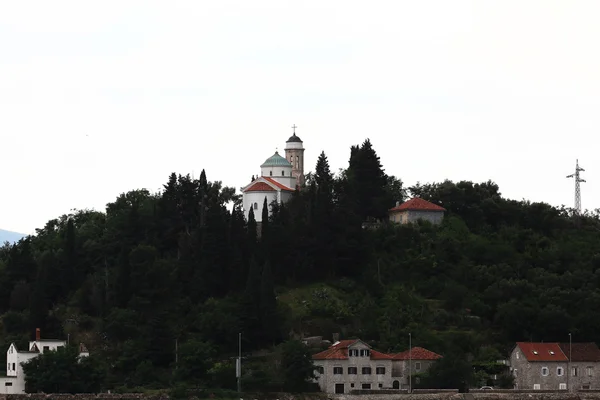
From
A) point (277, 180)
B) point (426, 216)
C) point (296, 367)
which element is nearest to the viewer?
point (296, 367)

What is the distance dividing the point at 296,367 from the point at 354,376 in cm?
472

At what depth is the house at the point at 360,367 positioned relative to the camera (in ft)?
289

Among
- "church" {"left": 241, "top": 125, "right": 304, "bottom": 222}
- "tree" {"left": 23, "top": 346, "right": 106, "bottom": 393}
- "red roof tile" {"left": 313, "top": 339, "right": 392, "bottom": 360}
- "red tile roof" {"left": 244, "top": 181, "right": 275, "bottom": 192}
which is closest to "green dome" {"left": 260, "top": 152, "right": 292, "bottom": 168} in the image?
"church" {"left": 241, "top": 125, "right": 304, "bottom": 222}

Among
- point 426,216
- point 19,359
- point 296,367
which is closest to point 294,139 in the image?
point 426,216

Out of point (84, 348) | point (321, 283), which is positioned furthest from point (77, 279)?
point (321, 283)

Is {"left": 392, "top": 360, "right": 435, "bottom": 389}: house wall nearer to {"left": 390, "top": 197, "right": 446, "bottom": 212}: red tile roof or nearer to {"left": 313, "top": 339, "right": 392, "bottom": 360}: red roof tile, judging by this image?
{"left": 313, "top": 339, "right": 392, "bottom": 360}: red roof tile

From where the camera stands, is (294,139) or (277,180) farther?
(294,139)

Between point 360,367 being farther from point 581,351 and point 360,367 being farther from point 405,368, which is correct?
point 581,351

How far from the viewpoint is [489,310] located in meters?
98.2

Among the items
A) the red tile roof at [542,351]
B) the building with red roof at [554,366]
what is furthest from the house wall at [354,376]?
the red tile roof at [542,351]

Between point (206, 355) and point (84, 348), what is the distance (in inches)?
365

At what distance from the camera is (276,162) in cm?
11631

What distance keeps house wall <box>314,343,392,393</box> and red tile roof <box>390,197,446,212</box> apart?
24390 millimetres

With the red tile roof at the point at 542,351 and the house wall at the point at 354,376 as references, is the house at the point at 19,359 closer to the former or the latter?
the house wall at the point at 354,376
